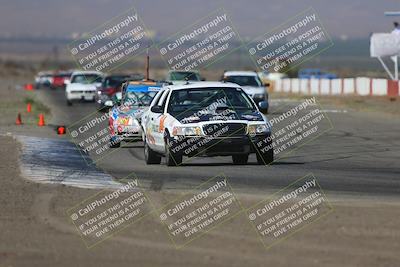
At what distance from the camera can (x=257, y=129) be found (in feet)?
54.3

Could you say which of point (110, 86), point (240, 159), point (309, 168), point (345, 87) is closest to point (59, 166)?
point (240, 159)

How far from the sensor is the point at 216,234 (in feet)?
32.5

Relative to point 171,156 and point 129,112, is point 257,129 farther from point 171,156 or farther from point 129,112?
point 129,112

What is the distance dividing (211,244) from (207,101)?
8118mm

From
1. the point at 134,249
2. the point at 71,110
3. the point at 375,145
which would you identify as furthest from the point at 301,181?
the point at 71,110

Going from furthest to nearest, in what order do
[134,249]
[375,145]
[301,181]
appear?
[375,145]
[301,181]
[134,249]

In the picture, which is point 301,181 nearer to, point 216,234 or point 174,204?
point 174,204

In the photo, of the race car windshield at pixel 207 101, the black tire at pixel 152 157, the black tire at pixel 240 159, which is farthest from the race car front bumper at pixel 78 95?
the race car windshield at pixel 207 101

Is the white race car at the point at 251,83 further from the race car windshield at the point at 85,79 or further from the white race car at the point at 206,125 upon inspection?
Result: the white race car at the point at 206,125

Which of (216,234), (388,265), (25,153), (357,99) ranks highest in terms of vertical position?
(25,153)

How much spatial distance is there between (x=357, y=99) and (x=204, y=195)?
36.5m

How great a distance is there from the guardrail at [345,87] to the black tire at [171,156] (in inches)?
1319

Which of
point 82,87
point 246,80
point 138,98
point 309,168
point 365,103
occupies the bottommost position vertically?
point 365,103

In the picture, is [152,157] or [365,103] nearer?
[152,157]
